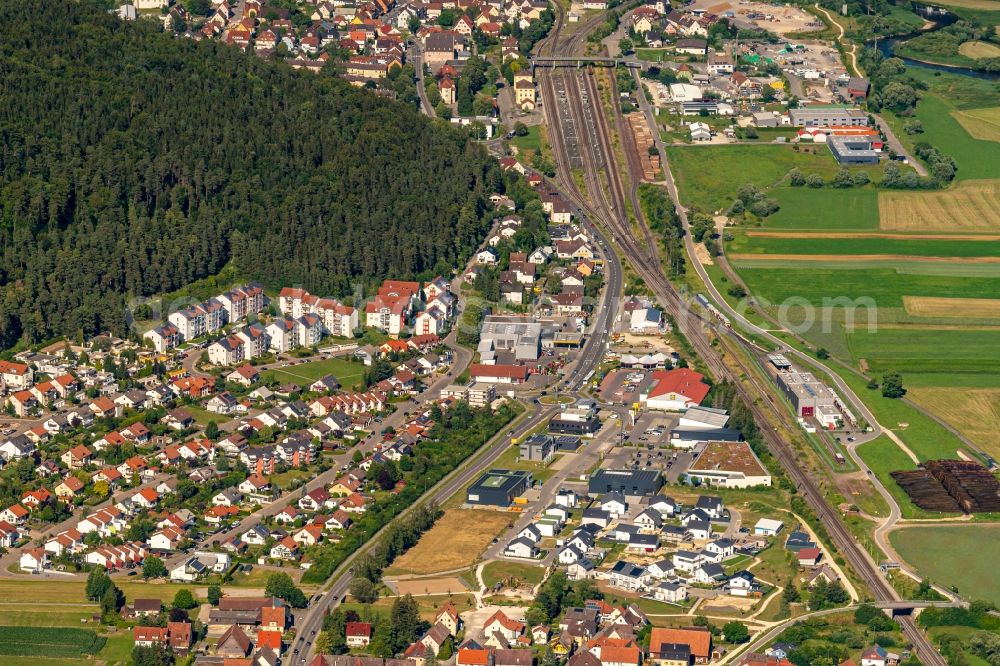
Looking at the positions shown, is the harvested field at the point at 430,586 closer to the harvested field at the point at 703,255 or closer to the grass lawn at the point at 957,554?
the grass lawn at the point at 957,554

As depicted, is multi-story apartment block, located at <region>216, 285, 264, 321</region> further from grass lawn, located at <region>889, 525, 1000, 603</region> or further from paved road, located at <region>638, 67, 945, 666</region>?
grass lawn, located at <region>889, 525, 1000, 603</region>

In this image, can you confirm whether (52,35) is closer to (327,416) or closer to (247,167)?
(247,167)

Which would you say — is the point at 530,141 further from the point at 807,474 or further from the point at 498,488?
the point at 498,488

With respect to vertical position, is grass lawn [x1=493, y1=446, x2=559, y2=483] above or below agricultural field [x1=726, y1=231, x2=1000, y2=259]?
below

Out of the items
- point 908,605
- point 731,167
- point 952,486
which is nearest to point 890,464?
point 952,486

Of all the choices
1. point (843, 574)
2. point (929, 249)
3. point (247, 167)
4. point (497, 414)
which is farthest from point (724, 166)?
point (843, 574)

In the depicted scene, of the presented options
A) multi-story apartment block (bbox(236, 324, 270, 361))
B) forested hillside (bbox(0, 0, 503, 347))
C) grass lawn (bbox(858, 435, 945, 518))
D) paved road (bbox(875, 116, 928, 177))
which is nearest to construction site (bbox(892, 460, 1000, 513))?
grass lawn (bbox(858, 435, 945, 518))
